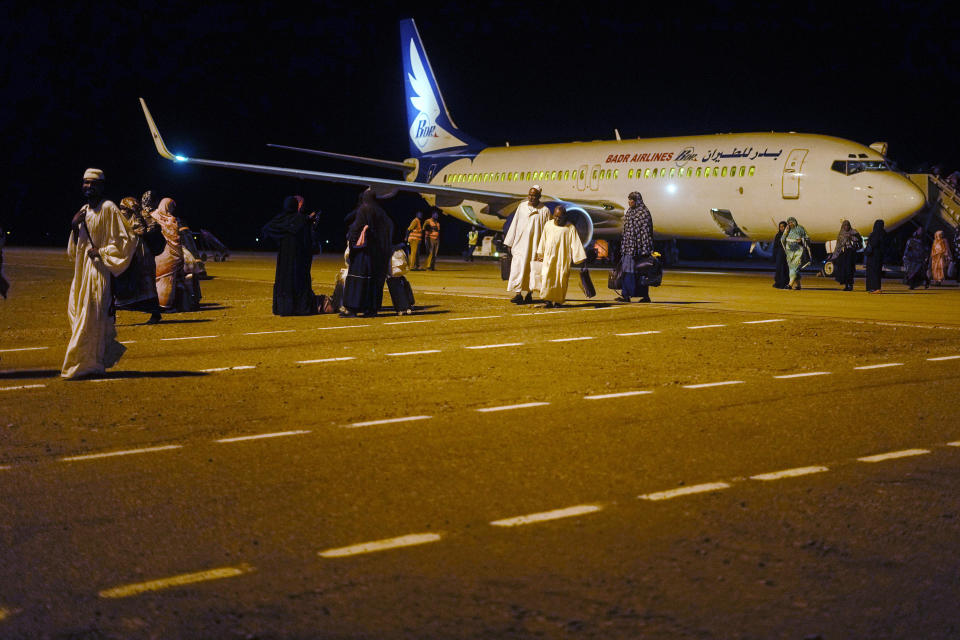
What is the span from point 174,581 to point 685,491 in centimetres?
274

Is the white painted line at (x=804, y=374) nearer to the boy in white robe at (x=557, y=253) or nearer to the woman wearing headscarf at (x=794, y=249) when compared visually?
the boy in white robe at (x=557, y=253)

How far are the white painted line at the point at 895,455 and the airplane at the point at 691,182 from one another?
59.1 feet

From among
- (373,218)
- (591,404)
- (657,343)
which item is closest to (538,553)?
(591,404)

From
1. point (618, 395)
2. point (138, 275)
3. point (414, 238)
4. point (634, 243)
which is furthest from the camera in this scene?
point (414, 238)

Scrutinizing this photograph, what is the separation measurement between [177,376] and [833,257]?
56.9 feet

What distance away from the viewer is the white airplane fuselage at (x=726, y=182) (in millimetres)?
27625

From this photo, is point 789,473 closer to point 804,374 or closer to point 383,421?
point 383,421

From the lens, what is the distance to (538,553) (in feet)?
16.1

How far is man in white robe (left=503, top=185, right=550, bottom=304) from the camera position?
59.9ft

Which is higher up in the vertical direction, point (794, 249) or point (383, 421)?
point (794, 249)

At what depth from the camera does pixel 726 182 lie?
30250 mm

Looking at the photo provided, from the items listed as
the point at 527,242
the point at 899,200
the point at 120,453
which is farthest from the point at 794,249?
the point at 120,453

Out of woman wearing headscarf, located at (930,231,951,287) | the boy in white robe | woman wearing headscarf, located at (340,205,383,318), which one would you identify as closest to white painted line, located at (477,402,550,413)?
woman wearing headscarf, located at (340,205,383,318)

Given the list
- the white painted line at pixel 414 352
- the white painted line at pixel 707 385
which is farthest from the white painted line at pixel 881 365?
the white painted line at pixel 414 352
